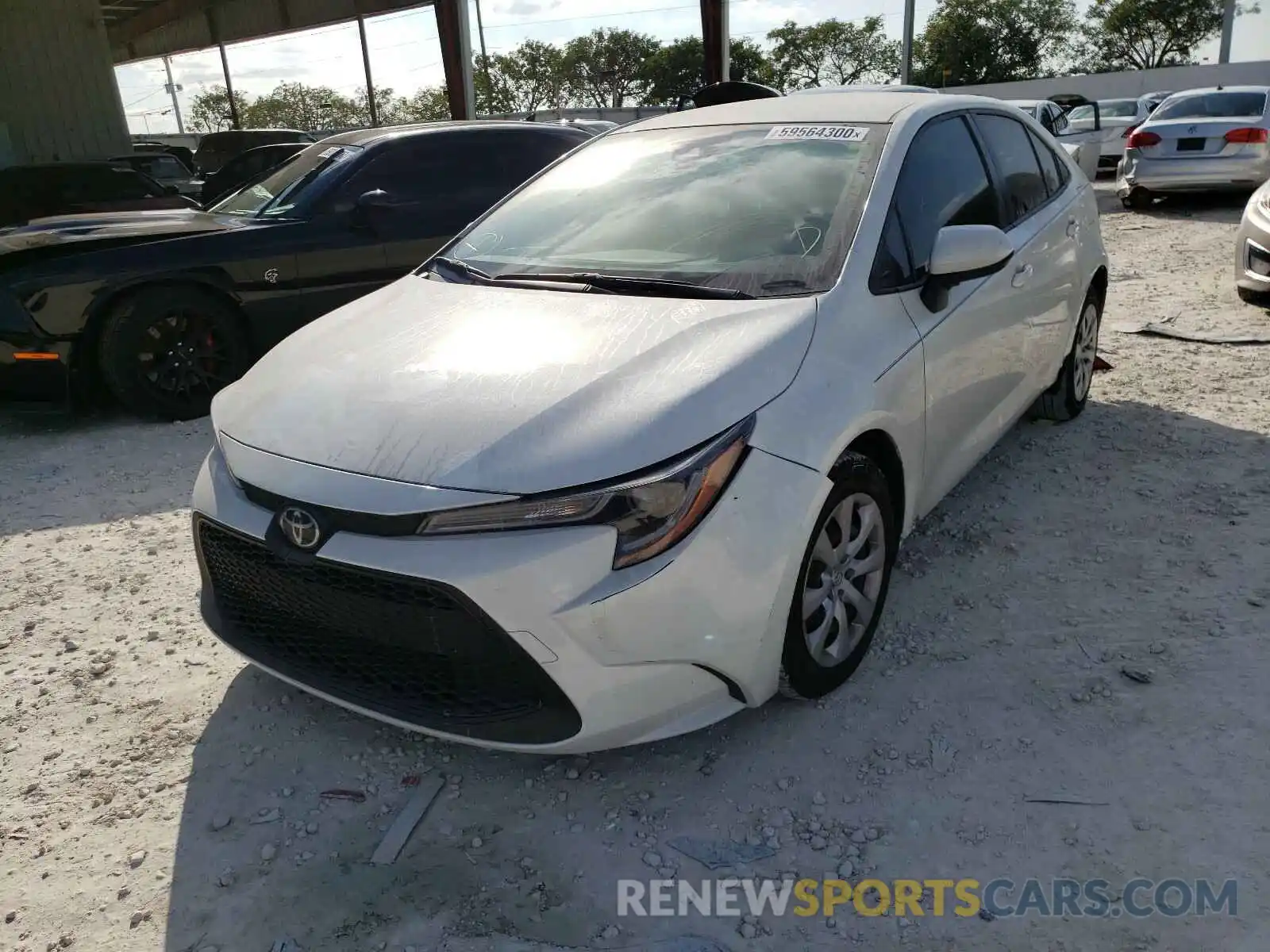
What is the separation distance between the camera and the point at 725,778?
240 centimetres

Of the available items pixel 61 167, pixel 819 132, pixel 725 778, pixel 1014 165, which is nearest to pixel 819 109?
pixel 819 132

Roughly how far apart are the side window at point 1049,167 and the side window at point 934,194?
2.71ft

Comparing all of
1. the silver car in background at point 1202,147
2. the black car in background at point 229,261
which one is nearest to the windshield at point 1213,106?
the silver car in background at point 1202,147

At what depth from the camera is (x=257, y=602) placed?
243cm

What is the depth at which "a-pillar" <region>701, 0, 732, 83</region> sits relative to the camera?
14297 millimetres

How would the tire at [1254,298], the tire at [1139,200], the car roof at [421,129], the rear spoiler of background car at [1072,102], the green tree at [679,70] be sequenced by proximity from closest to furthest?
the car roof at [421,129], the tire at [1254,298], the tire at [1139,200], the rear spoiler of background car at [1072,102], the green tree at [679,70]

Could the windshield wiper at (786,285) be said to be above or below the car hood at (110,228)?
below

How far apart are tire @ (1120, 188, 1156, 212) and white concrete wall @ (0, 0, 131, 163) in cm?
1579

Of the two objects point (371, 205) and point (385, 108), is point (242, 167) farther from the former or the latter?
point (385, 108)

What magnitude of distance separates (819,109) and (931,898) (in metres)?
2.58

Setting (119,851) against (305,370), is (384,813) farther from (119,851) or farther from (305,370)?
(305,370)

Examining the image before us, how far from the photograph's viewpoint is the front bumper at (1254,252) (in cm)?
636

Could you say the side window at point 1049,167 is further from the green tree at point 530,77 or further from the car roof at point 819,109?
the green tree at point 530,77

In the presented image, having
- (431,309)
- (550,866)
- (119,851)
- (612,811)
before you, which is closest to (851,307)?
(431,309)
